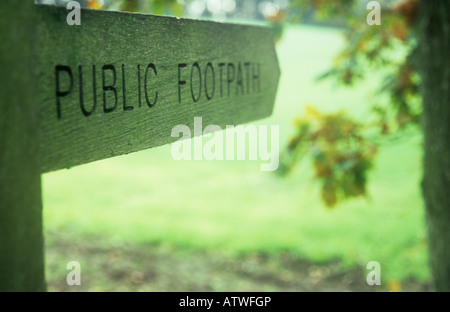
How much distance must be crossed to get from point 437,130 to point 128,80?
1.38 metres

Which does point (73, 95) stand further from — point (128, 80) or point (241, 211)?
point (241, 211)

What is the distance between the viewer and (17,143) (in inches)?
27.4

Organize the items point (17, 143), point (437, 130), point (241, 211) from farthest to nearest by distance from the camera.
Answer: point (241, 211) → point (437, 130) → point (17, 143)

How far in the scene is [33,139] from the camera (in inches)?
27.9

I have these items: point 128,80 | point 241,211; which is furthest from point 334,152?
point 241,211

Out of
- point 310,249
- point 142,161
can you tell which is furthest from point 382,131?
point 142,161

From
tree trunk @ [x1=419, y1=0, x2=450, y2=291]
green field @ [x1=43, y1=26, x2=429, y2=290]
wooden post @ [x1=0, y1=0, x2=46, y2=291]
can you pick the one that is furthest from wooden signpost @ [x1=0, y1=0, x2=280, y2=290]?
green field @ [x1=43, y1=26, x2=429, y2=290]

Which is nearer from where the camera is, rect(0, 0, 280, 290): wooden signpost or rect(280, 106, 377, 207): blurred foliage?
rect(0, 0, 280, 290): wooden signpost

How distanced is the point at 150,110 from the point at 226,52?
1.05 feet

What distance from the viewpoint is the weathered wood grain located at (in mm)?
722

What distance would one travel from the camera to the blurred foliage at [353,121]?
2.67m

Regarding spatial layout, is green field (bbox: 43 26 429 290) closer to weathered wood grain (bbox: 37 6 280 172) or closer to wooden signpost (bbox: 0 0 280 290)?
weathered wood grain (bbox: 37 6 280 172)

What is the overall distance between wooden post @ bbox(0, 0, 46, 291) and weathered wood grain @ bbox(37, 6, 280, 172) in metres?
0.02

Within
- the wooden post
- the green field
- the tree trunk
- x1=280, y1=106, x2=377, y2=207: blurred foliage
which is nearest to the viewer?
the wooden post
